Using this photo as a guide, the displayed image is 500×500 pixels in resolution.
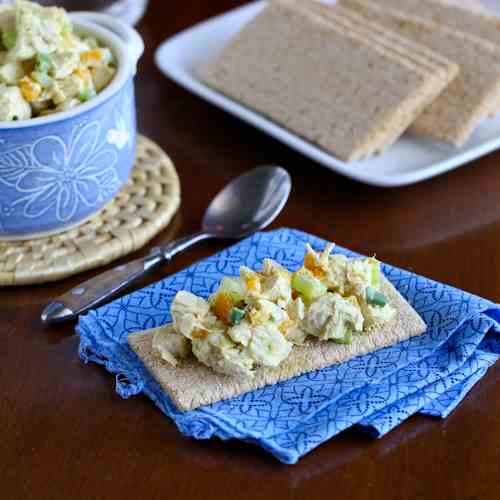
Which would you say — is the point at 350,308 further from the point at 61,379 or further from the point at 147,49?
the point at 147,49

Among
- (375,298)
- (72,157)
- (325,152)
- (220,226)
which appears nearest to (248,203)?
(220,226)

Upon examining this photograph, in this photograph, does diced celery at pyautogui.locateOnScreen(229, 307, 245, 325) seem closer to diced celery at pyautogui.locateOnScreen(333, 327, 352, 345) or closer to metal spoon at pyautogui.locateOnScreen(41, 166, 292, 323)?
diced celery at pyautogui.locateOnScreen(333, 327, 352, 345)

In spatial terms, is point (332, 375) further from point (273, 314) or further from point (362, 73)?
point (362, 73)

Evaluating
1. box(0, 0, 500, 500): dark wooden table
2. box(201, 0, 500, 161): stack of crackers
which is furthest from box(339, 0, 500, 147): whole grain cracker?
box(0, 0, 500, 500): dark wooden table

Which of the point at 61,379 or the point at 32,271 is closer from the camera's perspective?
the point at 61,379

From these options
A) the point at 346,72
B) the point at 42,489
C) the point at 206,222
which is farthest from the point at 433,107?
the point at 42,489
